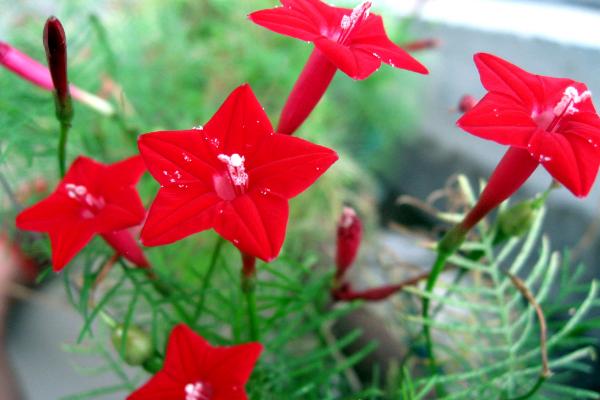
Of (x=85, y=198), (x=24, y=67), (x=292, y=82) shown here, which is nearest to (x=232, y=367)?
(x=85, y=198)

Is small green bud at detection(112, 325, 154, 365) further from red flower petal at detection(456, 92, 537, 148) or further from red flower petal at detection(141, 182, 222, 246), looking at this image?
red flower petal at detection(456, 92, 537, 148)

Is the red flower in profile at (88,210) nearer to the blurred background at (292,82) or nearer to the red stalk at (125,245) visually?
the red stalk at (125,245)

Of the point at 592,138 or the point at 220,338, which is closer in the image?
the point at 592,138

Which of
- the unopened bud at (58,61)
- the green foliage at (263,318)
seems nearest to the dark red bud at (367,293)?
the green foliage at (263,318)

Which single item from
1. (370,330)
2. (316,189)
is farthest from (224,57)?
(370,330)

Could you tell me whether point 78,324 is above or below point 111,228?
below

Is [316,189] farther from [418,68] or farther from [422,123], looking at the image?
[418,68]

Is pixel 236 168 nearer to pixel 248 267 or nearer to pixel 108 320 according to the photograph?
pixel 248 267
